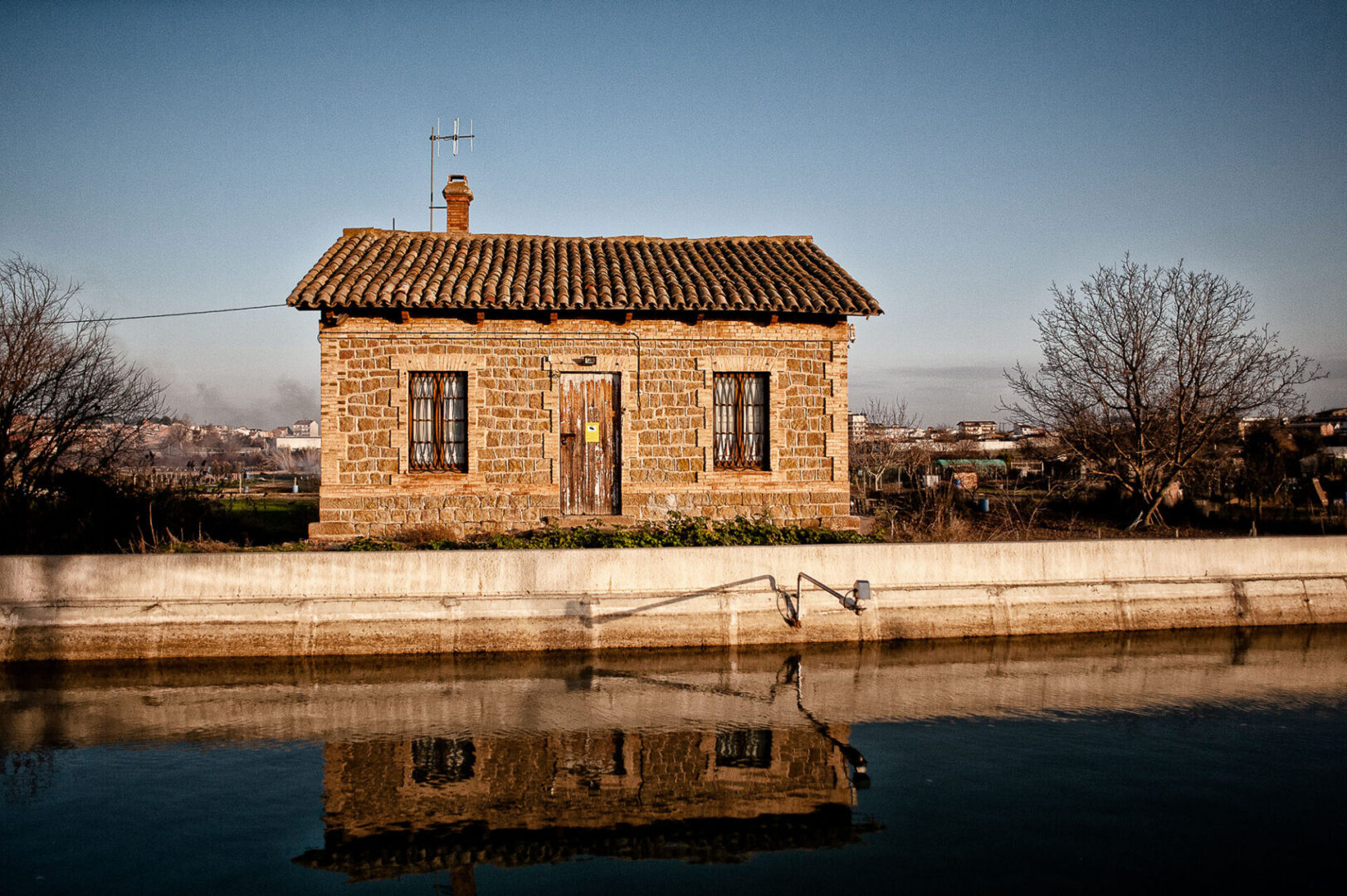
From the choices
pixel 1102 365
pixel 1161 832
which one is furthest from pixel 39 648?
pixel 1102 365

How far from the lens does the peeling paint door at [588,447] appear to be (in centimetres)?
1448

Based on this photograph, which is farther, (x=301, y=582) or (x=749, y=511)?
(x=749, y=511)

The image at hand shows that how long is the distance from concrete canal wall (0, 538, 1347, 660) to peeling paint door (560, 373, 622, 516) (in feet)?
12.7

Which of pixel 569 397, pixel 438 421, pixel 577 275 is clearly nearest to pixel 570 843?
pixel 569 397

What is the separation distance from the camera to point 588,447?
14523 millimetres

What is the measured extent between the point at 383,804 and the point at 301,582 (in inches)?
185

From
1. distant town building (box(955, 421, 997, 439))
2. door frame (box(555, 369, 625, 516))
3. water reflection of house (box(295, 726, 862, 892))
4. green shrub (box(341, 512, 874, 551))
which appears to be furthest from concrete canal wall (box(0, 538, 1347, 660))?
distant town building (box(955, 421, 997, 439))

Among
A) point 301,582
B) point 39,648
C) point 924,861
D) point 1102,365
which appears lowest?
point 924,861

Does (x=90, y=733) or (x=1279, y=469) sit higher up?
(x=1279, y=469)

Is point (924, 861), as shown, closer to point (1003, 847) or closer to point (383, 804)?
point (1003, 847)

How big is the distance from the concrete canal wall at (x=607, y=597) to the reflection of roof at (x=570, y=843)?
14.6 ft

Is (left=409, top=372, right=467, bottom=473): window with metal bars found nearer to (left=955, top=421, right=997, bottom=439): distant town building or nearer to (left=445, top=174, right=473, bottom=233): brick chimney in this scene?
(left=445, top=174, right=473, bottom=233): brick chimney

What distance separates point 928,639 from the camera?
1117 cm

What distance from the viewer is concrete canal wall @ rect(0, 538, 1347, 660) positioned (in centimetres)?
1015
